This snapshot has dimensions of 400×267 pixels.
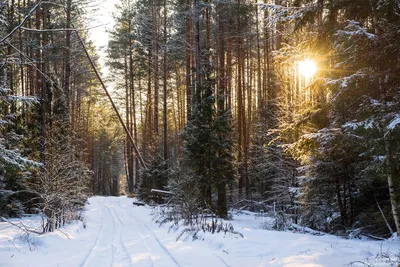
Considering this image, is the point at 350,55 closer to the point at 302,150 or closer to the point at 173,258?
the point at 302,150

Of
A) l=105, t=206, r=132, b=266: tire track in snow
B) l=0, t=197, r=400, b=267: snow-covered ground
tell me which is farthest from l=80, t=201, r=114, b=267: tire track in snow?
l=105, t=206, r=132, b=266: tire track in snow

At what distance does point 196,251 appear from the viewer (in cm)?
677

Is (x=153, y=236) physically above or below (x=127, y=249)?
below

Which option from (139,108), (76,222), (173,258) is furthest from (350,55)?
(139,108)

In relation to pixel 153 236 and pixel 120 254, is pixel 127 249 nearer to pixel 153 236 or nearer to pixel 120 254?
pixel 120 254

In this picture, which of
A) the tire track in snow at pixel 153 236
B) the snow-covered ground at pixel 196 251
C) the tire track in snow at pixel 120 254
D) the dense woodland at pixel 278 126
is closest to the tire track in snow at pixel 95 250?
the snow-covered ground at pixel 196 251

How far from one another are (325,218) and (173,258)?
696cm

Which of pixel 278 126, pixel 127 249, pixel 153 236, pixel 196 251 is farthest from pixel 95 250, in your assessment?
pixel 278 126

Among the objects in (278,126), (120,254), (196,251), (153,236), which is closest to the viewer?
(196,251)

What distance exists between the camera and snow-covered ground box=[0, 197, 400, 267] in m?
5.21

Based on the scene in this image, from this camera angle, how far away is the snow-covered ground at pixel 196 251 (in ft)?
17.1

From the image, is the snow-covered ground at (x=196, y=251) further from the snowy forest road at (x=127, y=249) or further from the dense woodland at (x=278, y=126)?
the dense woodland at (x=278, y=126)

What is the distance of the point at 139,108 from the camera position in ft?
112

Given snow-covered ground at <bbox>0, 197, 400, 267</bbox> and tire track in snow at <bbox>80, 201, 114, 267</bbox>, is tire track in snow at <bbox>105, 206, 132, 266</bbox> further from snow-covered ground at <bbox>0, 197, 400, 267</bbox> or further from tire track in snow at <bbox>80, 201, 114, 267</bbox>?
tire track in snow at <bbox>80, 201, 114, 267</bbox>
